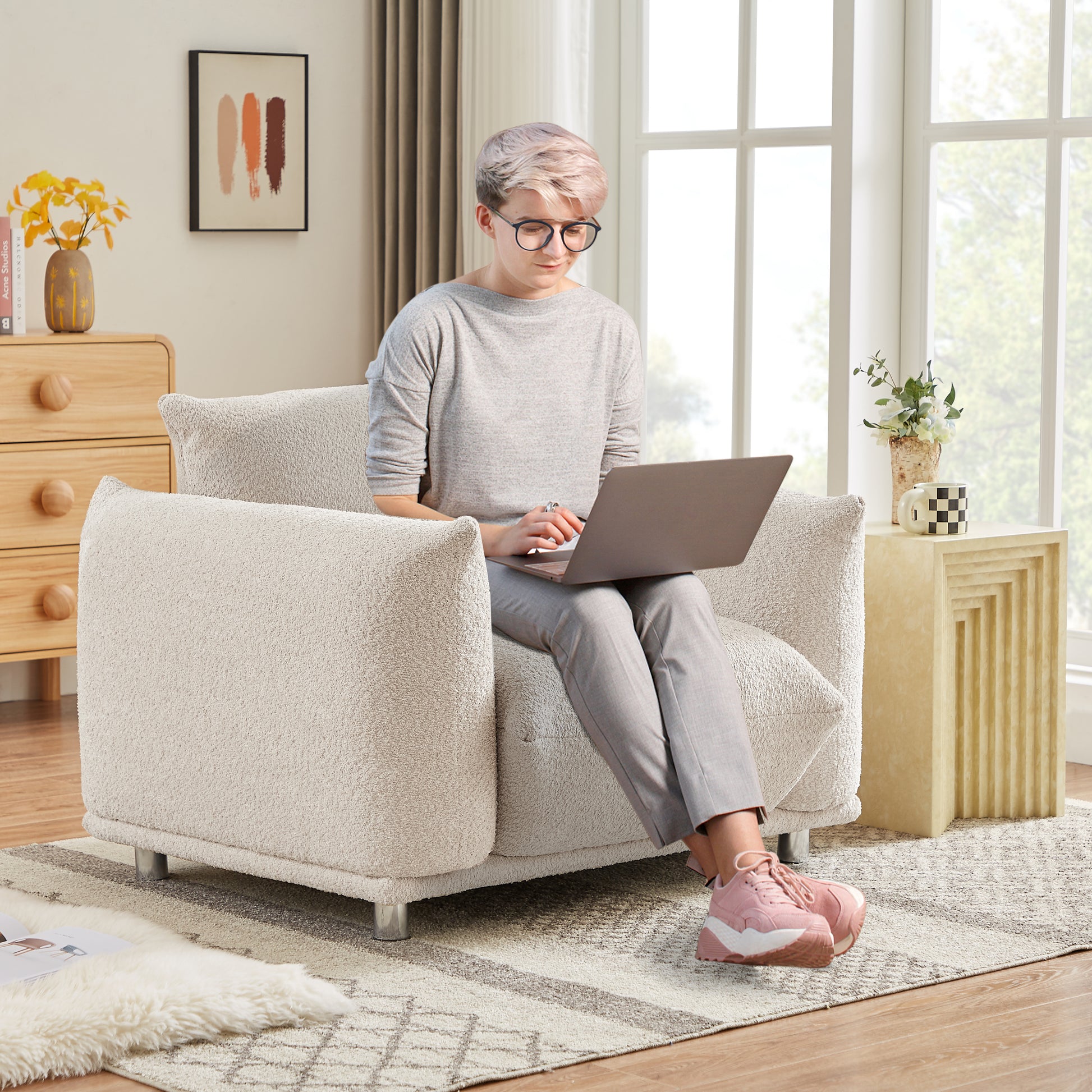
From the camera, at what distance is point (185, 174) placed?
4.30m

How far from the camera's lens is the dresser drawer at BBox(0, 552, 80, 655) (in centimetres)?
379

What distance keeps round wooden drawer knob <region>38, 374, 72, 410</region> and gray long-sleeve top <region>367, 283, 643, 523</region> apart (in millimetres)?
1412

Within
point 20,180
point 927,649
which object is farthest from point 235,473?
point 20,180

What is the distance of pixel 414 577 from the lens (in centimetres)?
221

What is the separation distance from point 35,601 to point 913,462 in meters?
1.90

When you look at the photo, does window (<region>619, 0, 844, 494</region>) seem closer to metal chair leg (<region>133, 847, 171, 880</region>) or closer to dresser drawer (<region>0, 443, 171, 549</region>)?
dresser drawer (<region>0, 443, 171, 549</region>)

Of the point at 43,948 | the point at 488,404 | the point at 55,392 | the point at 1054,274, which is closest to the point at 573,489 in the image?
the point at 488,404

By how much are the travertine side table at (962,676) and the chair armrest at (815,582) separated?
266mm

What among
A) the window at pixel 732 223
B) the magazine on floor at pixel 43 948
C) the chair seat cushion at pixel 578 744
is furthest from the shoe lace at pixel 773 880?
the window at pixel 732 223

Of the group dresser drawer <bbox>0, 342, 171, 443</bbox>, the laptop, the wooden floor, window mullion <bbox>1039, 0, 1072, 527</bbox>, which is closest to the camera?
the wooden floor

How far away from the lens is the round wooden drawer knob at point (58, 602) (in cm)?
383

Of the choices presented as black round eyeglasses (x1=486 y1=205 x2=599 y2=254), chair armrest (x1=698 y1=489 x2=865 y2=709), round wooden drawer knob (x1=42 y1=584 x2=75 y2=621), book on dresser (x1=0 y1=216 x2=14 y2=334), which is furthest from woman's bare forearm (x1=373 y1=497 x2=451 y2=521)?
book on dresser (x1=0 y1=216 x2=14 y2=334)

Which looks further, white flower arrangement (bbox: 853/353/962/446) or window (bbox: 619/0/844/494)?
window (bbox: 619/0/844/494)

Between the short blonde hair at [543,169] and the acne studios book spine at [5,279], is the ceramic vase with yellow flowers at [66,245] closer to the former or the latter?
the acne studios book spine at [5,279]
